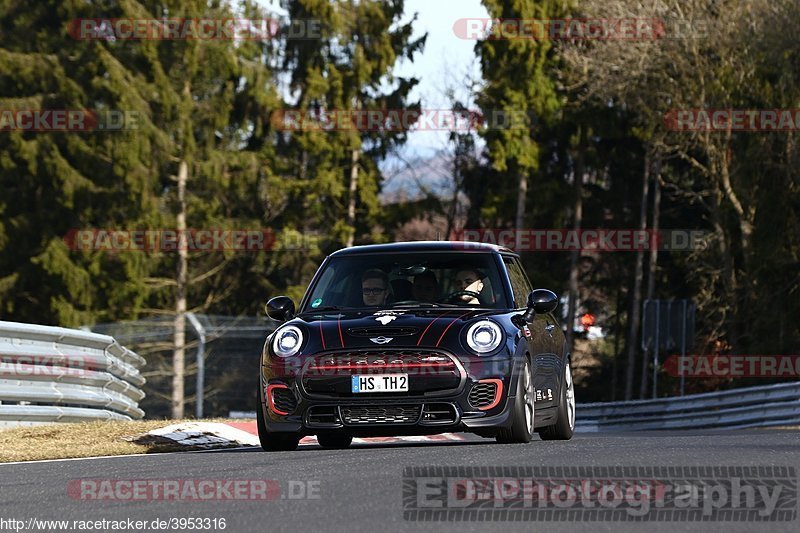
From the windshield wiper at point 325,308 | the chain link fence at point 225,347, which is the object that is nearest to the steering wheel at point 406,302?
the windshield wiper at point 325,308

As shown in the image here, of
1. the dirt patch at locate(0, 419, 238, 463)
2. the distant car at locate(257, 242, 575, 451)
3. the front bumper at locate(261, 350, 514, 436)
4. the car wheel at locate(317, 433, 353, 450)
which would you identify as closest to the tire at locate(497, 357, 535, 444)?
the distant car at locate(257, 242, 575, 451)

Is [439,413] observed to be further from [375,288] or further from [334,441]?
[334,441]

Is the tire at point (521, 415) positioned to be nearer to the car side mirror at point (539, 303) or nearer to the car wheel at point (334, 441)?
the car side mirror at point (539, 303)

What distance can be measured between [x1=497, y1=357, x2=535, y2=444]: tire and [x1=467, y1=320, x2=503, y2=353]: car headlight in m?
0.35

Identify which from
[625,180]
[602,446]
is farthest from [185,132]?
[602,446]

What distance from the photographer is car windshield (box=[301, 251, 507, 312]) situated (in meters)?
11.4

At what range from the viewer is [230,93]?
43906 mm

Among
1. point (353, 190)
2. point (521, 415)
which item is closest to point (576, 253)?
point (353, 190)

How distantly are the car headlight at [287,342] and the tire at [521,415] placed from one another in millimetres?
1586

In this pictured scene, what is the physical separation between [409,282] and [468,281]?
0.46m

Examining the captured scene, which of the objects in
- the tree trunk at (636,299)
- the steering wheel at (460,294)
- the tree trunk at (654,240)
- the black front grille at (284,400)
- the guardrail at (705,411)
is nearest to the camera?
the black front grille at (284,400)

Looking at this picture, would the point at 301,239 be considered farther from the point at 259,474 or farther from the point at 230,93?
the point at 259,474

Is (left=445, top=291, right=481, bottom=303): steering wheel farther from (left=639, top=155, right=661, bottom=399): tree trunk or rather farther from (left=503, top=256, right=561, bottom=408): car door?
(left=639, top=155, right=661, bottom=399): tree trunk

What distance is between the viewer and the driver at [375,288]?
1146cm
